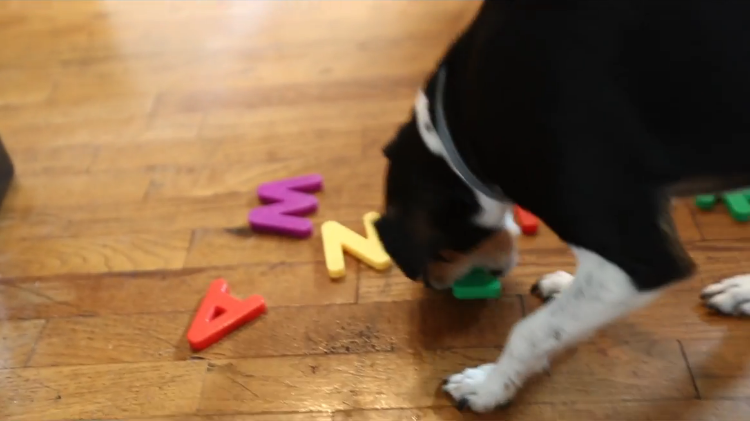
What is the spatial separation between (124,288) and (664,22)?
4.37ft

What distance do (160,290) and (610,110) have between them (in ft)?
3.73

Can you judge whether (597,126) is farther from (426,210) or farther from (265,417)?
(265,417)

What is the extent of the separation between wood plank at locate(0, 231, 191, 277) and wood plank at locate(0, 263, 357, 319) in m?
0.03

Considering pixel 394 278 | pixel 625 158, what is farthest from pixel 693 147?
pixel 394 278

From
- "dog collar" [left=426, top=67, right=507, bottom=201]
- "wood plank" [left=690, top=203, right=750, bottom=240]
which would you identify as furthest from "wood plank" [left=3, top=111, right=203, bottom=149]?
"wood plank" [left=690, top=203, right=750, bottom=240]

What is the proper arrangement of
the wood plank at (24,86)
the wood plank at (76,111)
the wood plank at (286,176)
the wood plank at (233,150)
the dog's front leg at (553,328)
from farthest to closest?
the wood plank at (24,86)
the wood plank at (76,111)
the wood plank at (233,150)
the wood plank at (286,176)
the dog's front leg at (553,328)

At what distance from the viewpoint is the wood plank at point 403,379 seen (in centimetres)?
133

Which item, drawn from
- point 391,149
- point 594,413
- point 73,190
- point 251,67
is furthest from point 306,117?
point 594,413

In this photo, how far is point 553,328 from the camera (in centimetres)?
121

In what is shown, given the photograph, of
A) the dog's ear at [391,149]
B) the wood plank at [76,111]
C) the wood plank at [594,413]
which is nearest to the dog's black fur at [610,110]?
the dog's ear at [391,149]

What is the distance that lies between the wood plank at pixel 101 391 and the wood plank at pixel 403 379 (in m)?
0.05

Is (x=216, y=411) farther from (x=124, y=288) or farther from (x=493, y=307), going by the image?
(x=493, y=307)

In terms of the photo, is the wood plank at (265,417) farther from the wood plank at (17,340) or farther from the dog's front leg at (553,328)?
the wood plank at (17,340)

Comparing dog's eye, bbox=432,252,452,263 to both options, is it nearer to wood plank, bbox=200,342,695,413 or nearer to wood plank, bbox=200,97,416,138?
wood plank, bbox=200,342,695,413
